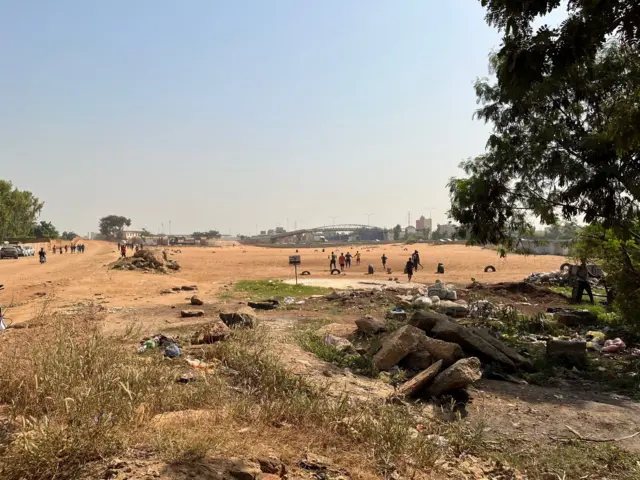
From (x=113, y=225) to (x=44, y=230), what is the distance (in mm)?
51361

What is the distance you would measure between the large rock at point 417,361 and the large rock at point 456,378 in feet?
3.49

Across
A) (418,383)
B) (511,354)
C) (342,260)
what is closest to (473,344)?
(511,354)

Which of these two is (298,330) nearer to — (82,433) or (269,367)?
(269,367)

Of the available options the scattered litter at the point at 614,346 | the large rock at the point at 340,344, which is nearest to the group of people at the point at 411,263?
the scattered litter at the point at 614,346

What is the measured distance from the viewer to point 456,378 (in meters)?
6.47

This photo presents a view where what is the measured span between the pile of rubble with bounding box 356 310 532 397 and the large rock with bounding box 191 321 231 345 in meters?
2.80

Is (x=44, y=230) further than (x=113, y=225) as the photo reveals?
No

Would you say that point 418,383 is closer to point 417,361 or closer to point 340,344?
point 417,361

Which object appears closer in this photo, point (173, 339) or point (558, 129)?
point (173, 339)

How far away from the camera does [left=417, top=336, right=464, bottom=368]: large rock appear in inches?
295

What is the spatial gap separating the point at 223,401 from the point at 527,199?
37.6 feet

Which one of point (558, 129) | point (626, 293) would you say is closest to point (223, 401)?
point (626, 293)

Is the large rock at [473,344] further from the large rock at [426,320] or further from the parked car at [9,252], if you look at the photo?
the parked car at [9,252]

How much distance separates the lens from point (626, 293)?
10266mm
